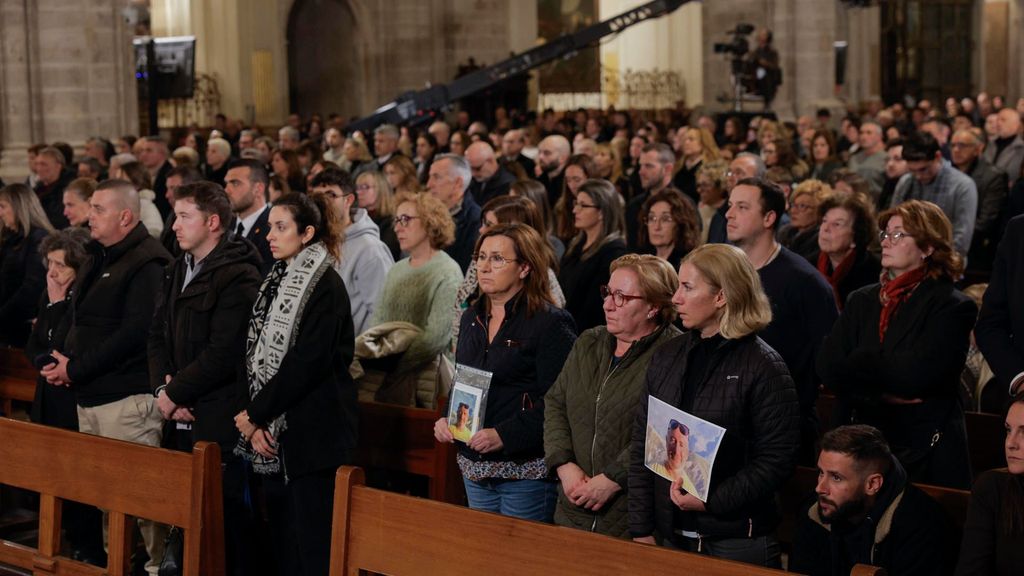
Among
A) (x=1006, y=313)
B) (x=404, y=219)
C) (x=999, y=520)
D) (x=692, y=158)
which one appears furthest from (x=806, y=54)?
(x=999, y=520)

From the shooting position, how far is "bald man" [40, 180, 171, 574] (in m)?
5.93

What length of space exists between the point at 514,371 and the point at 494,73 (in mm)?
14100

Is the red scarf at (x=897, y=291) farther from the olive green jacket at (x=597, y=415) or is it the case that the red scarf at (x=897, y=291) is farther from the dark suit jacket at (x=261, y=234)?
the dark suit jacket at (x=261, y=234)

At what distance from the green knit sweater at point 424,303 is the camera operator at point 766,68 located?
14.1 meters

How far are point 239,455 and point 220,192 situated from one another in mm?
1076

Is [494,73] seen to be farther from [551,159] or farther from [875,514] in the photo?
[875,514]

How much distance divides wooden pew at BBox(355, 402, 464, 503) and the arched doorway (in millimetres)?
20090

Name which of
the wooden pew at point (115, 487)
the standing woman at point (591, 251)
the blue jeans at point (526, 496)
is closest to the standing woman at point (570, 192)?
the standing woman at point (591, 251)

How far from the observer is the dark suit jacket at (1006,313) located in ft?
15.2

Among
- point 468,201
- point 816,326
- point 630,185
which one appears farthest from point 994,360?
point 630,185

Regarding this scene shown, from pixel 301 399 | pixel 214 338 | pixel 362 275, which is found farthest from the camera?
pixel 362 275

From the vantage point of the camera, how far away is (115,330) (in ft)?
19.7

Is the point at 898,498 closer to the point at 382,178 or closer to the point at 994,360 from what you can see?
the point at 994,360

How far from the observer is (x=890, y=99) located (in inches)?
1204
